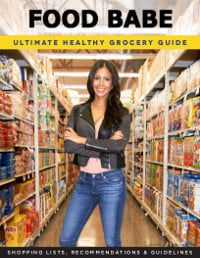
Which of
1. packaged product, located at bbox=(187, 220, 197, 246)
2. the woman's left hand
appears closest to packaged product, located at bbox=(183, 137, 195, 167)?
packaged product, located at bbox=(187, 220, 197, 246)

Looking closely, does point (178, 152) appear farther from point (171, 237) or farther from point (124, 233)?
point (124, 233)

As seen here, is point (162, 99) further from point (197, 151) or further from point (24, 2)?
point (24, 2)

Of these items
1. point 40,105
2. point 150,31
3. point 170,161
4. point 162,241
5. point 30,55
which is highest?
point 150,31

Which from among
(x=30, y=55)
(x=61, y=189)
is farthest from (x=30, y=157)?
(x=61, y=189)

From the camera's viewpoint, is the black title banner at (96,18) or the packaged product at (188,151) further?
the packaged product at (188,151)

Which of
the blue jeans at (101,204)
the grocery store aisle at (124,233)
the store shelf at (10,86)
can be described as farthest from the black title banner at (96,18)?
the grocery store aisle at (124,233)

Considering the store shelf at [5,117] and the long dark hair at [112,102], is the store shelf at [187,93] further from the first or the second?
the store shelf at [5,117]

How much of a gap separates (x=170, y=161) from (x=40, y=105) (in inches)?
68.0

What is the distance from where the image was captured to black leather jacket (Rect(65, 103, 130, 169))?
75.0 inches

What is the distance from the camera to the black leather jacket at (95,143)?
75.0 inches

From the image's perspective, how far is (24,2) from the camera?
2.96 m

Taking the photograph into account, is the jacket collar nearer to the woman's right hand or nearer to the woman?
the woman
